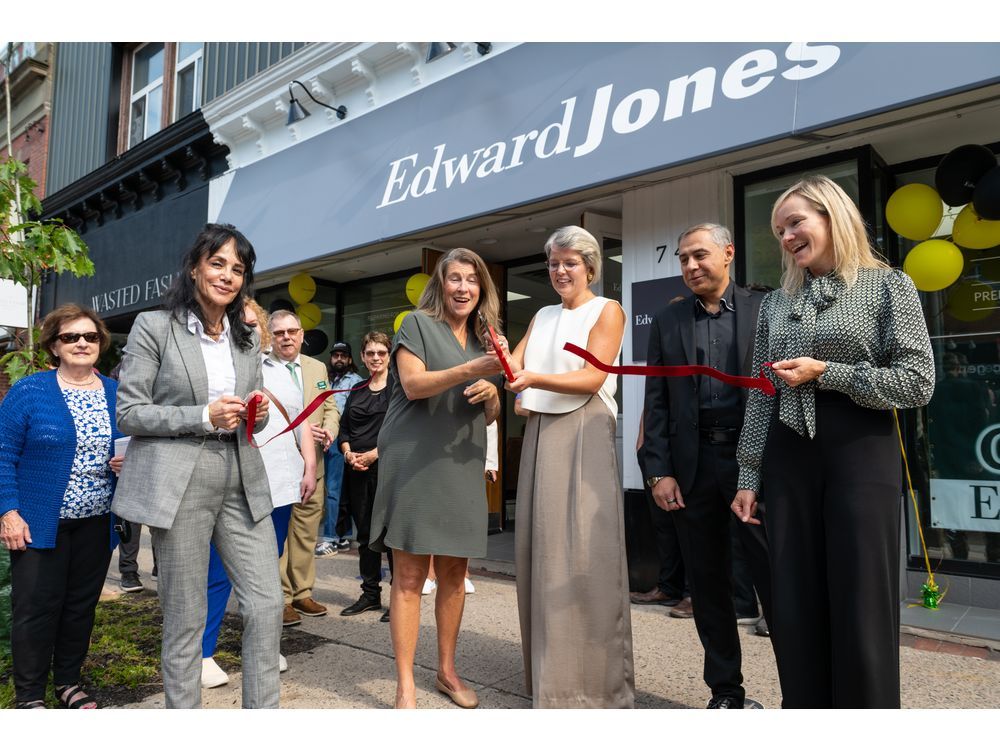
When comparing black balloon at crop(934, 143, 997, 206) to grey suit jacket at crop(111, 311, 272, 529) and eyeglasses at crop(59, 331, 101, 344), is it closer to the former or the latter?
grey suit jacket at crop(111, 311, 272, 529)

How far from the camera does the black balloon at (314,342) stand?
10.2 m

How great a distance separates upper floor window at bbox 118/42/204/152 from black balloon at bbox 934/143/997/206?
10.4 meters

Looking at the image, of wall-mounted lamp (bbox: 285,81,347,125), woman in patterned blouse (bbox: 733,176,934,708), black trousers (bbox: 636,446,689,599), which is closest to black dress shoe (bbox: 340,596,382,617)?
black trousers (bbox: 636,446,689,599)

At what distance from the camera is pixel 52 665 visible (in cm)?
342

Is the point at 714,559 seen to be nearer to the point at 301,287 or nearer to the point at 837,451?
the point at 837,451

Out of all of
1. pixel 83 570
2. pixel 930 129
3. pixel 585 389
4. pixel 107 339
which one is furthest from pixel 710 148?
pixel 83 570

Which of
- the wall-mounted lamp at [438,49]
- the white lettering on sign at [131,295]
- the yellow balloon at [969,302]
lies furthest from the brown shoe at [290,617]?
the white lettering on sign at [131,295]

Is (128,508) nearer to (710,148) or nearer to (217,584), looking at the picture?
(217,584)

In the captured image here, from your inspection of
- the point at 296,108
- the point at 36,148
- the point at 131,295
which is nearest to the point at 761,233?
the point at 296,108

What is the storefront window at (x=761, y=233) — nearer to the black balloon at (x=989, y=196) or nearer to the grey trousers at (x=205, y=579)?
the black balloon at (x=989, y=196)

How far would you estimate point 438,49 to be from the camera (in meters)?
7.19

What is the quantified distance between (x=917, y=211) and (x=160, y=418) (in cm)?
494

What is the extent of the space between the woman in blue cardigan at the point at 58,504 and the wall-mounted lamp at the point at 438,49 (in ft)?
16.1

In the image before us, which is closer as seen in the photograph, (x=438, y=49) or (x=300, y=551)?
(x=300, y=551)
